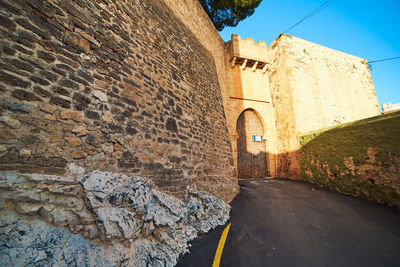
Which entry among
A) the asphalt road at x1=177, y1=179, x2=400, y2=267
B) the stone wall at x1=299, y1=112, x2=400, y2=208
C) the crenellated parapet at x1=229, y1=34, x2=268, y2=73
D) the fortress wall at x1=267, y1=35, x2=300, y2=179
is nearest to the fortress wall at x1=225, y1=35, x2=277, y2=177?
the crenellated parapet at x1=229, y1=34, x2=268, y2=73

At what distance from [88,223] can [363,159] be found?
8.31m

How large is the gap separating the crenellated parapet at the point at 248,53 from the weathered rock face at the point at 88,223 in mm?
11648

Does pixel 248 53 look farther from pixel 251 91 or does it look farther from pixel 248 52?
pixel 251 91

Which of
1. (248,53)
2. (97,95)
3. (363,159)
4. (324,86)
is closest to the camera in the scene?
(97,95)

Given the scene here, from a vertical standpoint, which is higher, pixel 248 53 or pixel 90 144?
pixel 248 53

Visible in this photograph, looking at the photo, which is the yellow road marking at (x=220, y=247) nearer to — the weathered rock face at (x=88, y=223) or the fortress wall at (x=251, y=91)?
the weathered rock face at (x=88, y=223)

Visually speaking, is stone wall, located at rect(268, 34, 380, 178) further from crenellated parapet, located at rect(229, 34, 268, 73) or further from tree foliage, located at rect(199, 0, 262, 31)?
tree foliage, located at rect(199, 0, 262, 31)

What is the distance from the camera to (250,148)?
37.0ft

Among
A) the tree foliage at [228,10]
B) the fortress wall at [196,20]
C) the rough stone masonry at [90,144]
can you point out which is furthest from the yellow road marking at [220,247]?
the tree foliage at [228,10]

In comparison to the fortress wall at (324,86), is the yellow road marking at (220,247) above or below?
below

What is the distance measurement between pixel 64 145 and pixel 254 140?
11199 millimetres

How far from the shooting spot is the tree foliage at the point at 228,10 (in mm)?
11914

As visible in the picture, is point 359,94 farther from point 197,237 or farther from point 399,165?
point 197,237

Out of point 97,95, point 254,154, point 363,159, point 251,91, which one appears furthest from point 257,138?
point 97,95
